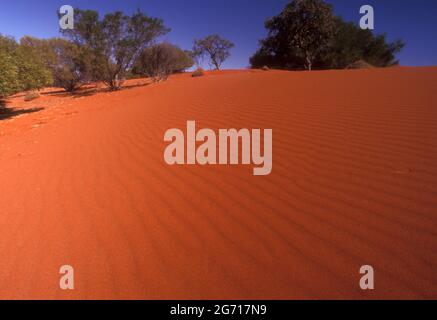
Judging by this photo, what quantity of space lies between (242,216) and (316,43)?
2543 centimetres

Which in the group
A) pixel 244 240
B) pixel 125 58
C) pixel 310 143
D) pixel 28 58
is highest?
pixel 125 58

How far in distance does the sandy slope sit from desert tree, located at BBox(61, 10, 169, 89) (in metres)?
15.2

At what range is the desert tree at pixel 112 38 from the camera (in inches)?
683

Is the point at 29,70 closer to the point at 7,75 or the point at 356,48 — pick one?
the point at 7,75

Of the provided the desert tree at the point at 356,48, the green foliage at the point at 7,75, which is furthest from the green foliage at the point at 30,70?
the desert tree at the point at 356,48

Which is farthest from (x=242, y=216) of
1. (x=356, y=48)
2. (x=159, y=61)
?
(x=356, y=48)

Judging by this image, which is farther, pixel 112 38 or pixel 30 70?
pixel 112 38

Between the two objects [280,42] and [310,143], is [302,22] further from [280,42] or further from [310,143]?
[310,143]

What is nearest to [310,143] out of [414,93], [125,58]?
[414,93]

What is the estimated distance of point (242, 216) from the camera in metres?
2.71

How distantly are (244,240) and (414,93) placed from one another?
5.84m

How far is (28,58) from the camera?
42.0ft

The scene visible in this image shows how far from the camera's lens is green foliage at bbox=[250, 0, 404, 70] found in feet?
74.0
